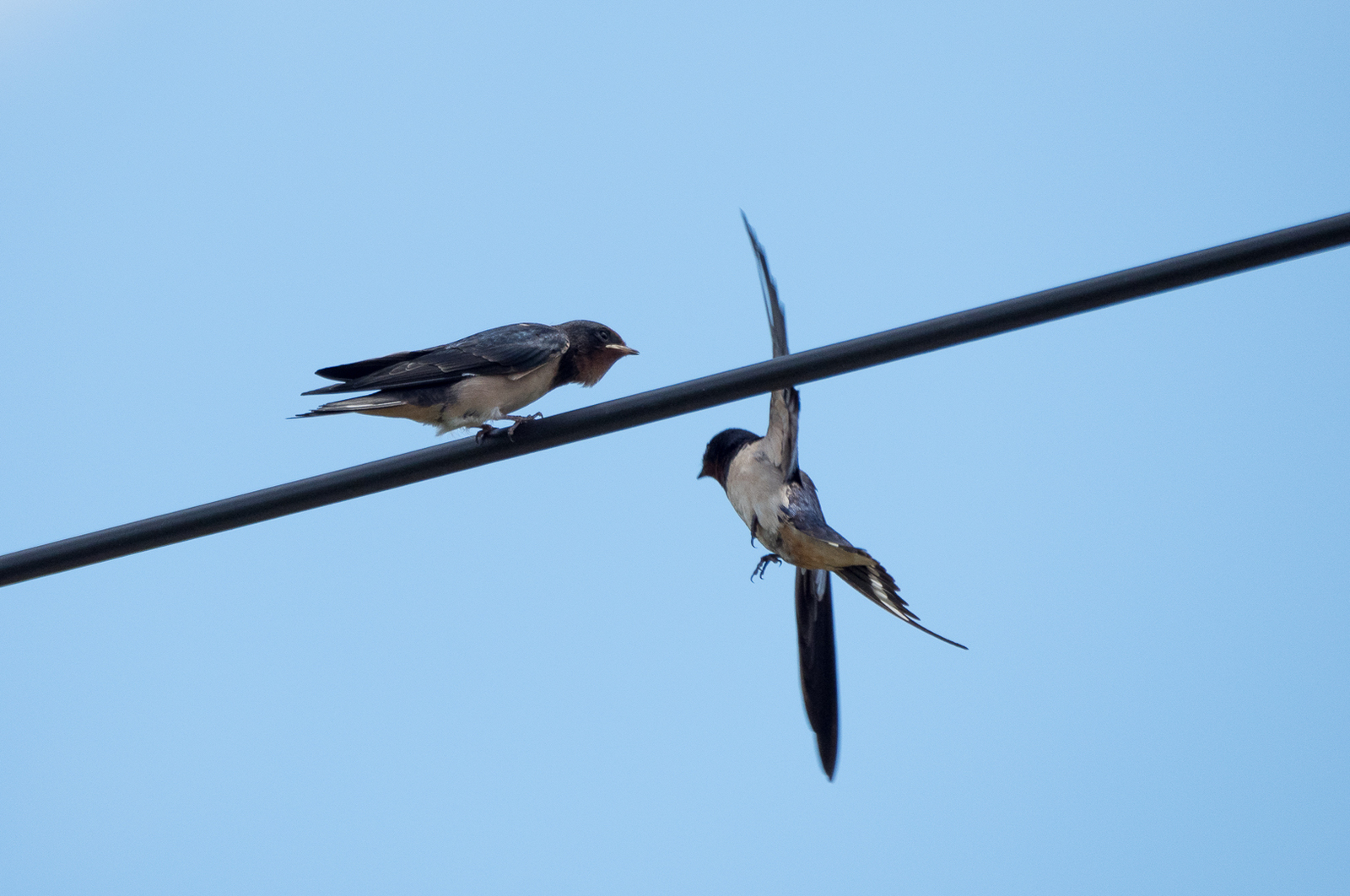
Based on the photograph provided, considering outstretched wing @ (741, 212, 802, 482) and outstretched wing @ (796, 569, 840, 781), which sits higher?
outstretched wing @ (741, 212, 802, 482)

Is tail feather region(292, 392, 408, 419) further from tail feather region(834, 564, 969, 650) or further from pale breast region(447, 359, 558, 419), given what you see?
tail feather region(834, 564, 969, 650)

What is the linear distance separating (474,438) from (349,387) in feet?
5.26

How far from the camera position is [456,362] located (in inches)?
210

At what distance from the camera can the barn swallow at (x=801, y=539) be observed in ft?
20.0

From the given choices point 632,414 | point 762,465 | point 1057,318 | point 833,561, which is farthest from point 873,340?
point 762,465

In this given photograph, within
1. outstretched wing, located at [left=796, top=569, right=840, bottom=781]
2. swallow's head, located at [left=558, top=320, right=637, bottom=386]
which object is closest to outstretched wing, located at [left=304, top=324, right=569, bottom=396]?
swallow's head, located at [left=558, top=320, right=637, bottom=386]

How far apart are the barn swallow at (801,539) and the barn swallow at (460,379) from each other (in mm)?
1349

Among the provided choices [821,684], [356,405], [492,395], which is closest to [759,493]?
[821,684]

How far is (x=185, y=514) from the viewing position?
3391 millimetres

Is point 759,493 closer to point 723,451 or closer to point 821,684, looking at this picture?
point 723,451

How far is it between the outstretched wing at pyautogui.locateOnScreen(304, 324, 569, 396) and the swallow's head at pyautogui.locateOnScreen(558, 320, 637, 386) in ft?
0.63

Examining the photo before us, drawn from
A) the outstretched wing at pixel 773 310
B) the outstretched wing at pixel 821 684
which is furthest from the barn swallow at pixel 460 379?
the outstretched wing at pixel 821 684

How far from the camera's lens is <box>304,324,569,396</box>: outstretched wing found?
204 inches

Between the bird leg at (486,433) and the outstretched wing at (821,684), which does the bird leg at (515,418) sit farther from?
the outstretched wing at (821,684)
